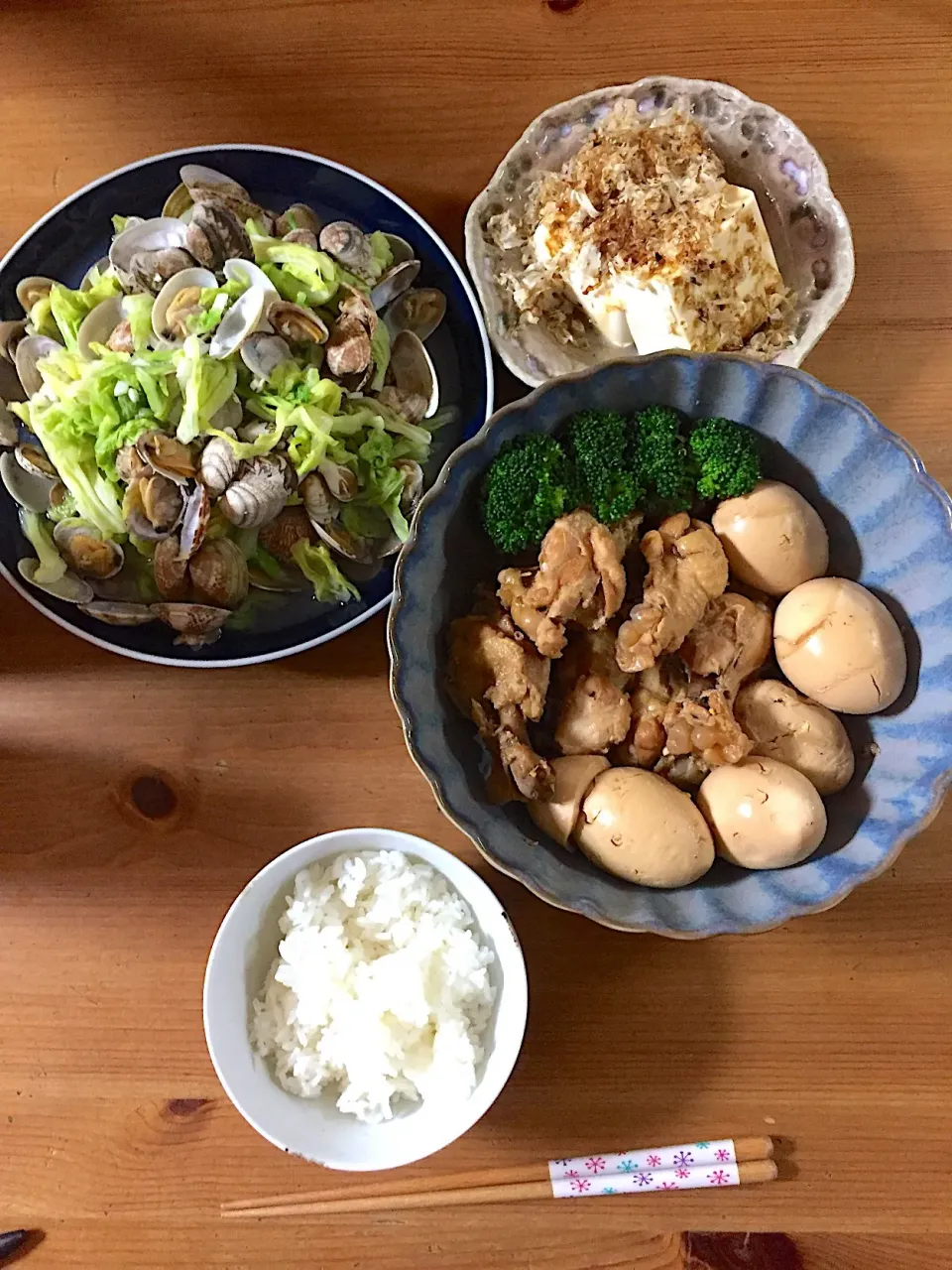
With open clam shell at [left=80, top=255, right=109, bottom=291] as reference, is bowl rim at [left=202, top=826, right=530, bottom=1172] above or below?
below

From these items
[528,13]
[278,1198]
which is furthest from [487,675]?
[528,13]

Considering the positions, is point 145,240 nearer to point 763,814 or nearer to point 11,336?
point 11,336

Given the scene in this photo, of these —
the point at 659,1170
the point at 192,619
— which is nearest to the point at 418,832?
the point at 192,619

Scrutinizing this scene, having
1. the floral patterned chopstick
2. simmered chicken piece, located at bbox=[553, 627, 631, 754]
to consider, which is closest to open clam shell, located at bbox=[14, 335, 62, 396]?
simmered chicken piece, located at bbox=[553, 627, 631, 754]

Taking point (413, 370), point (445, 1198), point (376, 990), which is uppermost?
point (413, 370)

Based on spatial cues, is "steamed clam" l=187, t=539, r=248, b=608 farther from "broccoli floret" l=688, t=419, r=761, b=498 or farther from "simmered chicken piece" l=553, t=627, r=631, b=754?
"broccoli floret" l=688, t=419, r=761, b=498

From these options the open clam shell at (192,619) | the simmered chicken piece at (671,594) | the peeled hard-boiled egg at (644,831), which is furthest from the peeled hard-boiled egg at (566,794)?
the open clam shell at (192,619)

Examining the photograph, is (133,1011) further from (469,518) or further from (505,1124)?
(469,518)
